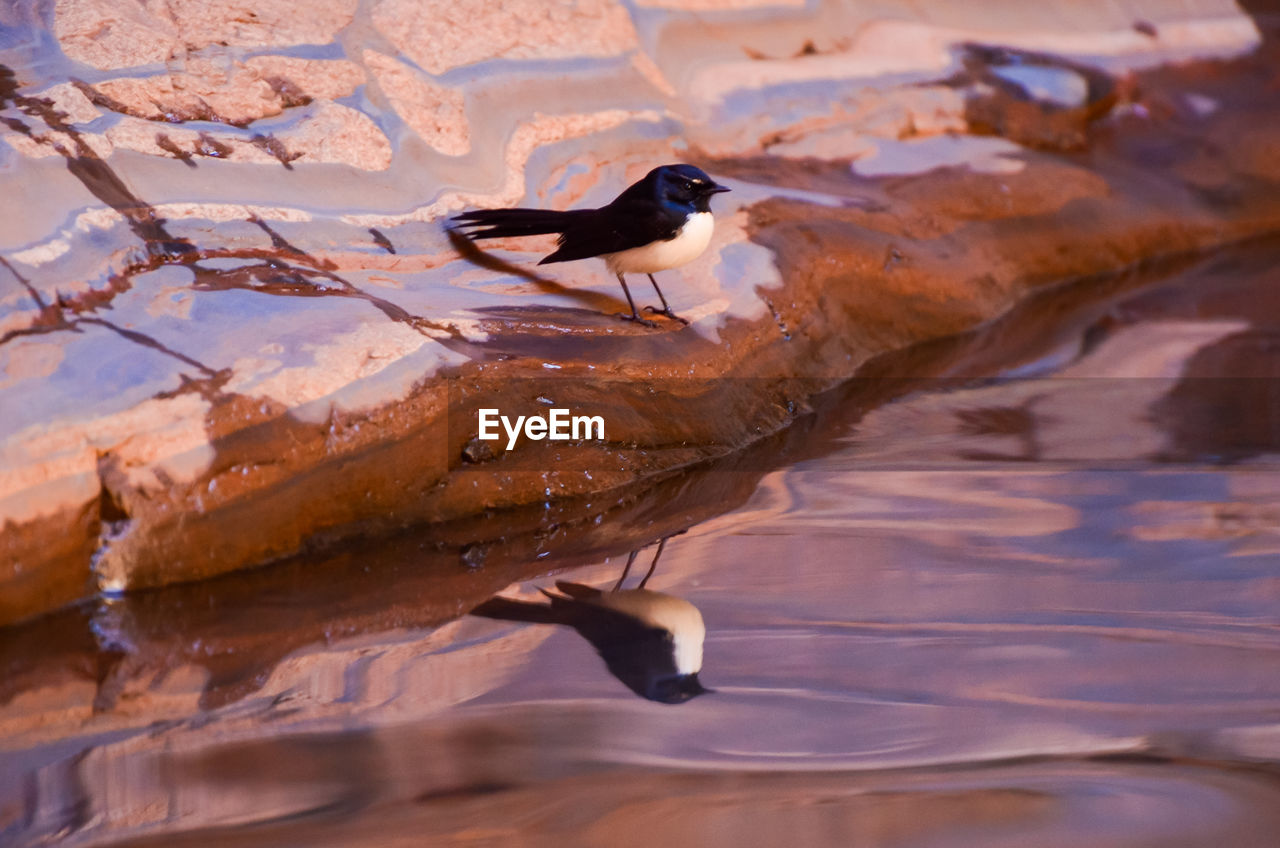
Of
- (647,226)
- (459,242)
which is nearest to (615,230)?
(647,226)

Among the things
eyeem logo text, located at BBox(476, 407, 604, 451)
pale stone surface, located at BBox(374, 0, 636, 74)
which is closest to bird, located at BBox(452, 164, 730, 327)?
eyeem logo text, located at BBox(476, 407, 604, 451)

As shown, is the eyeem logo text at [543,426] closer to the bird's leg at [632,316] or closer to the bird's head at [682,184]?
the bird's leg at [632,316]

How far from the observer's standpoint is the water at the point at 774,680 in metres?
1.62

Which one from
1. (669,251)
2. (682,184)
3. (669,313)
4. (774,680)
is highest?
(682,184)

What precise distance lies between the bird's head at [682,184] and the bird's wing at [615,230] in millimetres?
55

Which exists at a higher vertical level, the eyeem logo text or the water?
the eyeem logo text

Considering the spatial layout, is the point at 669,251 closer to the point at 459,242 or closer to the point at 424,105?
the point at 459,242

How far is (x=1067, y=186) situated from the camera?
4453 mm

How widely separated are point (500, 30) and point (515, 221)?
39.8 inches

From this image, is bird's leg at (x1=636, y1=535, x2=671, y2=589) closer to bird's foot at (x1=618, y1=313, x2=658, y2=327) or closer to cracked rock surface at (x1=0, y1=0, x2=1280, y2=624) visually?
cracked rock surface at (x1=0, y1=0, x2=1280, y2=624)

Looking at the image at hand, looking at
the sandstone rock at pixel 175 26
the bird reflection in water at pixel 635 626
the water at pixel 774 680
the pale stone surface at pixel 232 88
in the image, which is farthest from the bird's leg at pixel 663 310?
the sandstone rock at pixel 175 26

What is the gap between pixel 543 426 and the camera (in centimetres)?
265

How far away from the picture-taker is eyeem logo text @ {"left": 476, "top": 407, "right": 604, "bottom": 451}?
259 centimetres

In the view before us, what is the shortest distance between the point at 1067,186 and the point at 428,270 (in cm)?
252
